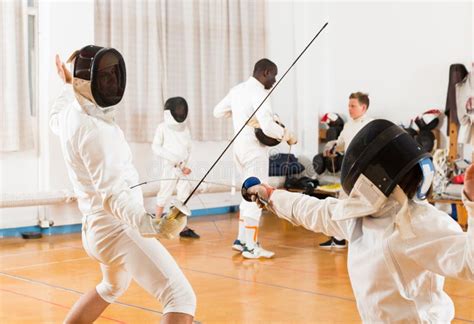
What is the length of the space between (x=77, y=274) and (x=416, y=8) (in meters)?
4.71

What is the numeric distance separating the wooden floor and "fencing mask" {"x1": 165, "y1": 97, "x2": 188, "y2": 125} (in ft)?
3.57

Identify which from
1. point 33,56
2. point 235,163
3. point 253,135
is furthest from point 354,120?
point 33,56

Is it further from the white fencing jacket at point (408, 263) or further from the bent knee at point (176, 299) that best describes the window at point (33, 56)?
the white fencing jacket at point (408, 263)

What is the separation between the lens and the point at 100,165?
2.23 metres

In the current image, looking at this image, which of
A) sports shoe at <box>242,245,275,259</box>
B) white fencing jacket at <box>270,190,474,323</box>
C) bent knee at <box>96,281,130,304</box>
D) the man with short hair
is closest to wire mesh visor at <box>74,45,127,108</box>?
bent knee at <box>96,281,130,304</box>

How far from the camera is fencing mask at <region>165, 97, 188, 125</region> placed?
5.97 metres

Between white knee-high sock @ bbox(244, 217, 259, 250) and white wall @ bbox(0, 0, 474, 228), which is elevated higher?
white wall @ bbox(0, 0, 474, 228)

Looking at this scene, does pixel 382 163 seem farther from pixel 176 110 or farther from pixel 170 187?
pixel 170 187

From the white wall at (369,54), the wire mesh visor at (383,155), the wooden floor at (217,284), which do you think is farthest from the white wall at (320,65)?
the wire mesh visor at (383,155)

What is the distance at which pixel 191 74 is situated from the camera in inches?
287

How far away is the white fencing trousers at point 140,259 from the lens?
2.25 metres

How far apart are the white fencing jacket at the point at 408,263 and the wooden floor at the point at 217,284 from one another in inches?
62.4

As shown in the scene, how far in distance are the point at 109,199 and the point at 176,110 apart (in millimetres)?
3857

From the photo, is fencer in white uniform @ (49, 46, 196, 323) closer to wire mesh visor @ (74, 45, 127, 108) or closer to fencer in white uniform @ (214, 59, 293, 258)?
wire mesh visor @ (74, 45, 127, 108)
